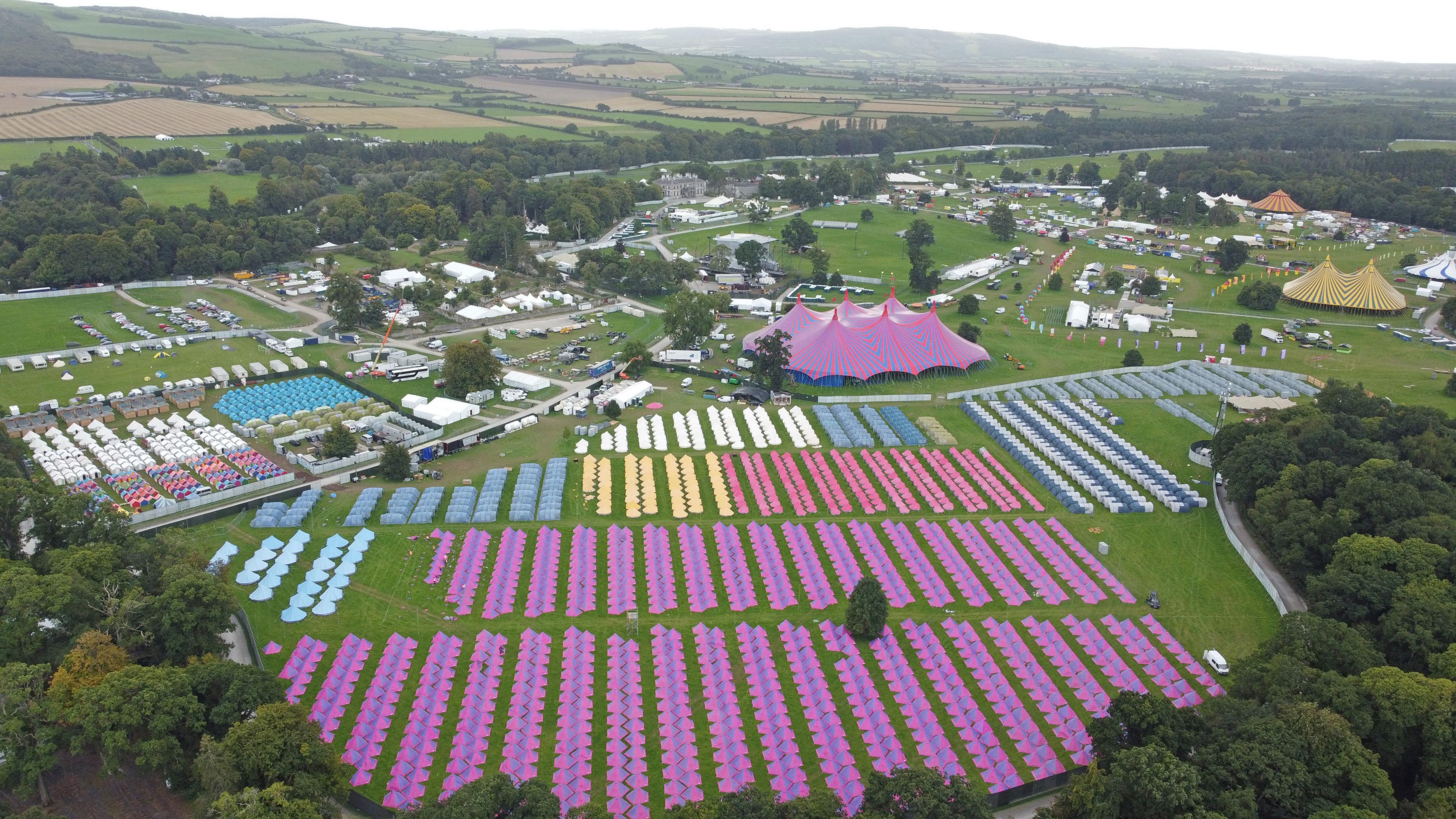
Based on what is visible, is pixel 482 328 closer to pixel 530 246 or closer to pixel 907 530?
pixel 530 246

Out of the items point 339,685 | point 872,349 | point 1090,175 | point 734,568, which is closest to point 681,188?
point 1090,175

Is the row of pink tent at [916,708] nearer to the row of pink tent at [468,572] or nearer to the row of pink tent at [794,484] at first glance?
the row of pink tent at [794,484]

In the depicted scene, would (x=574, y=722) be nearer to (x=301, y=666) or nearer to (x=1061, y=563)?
(x=301, y=666)

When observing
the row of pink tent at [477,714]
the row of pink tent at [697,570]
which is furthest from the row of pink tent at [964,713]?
the row of pink tent at [477,714]

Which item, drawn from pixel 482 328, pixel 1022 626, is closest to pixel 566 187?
pixel 482 328

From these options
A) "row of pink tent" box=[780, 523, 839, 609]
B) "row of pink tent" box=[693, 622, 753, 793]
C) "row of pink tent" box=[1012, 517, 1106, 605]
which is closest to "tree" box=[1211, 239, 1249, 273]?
"row of pink tent" box=[1012, 517, 1106, 605]

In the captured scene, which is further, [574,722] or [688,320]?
[688,320]
